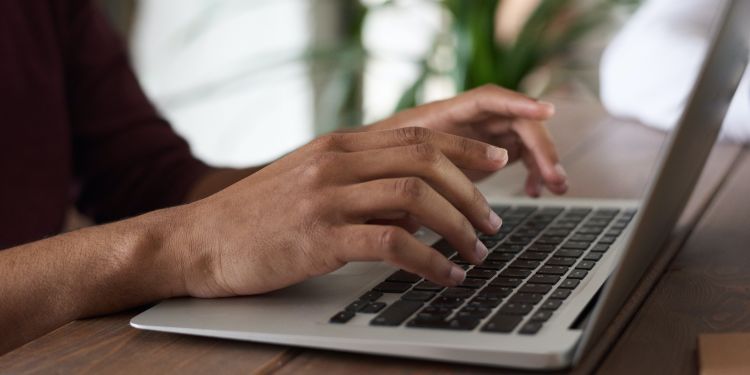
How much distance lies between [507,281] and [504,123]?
1.20 ft

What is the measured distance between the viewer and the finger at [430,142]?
68 cm

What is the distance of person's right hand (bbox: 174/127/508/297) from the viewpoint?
0.61m

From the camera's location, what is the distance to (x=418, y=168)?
0.64 metres

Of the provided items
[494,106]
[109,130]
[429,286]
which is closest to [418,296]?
[429,286]

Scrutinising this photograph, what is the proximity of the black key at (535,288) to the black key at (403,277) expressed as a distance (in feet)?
0.25

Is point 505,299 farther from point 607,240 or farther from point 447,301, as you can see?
point 607,240

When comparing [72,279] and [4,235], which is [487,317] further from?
[4,235]

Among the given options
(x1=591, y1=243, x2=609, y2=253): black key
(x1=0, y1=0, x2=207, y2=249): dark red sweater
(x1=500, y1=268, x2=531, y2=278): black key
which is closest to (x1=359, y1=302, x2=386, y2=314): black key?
(x1=500, y1=268, x2=531, y2=278): black key

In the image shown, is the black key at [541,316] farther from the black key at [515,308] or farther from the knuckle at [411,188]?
the knuckle at [411,188]

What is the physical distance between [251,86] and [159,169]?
5.42 feet

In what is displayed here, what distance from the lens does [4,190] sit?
48.2 inches

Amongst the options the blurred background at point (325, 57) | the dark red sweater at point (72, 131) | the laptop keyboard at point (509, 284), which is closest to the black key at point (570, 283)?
the laptop keyboard at point (509, 284)

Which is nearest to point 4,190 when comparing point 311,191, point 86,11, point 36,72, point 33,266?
point 36,72

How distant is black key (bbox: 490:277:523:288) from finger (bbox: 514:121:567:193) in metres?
0.31
